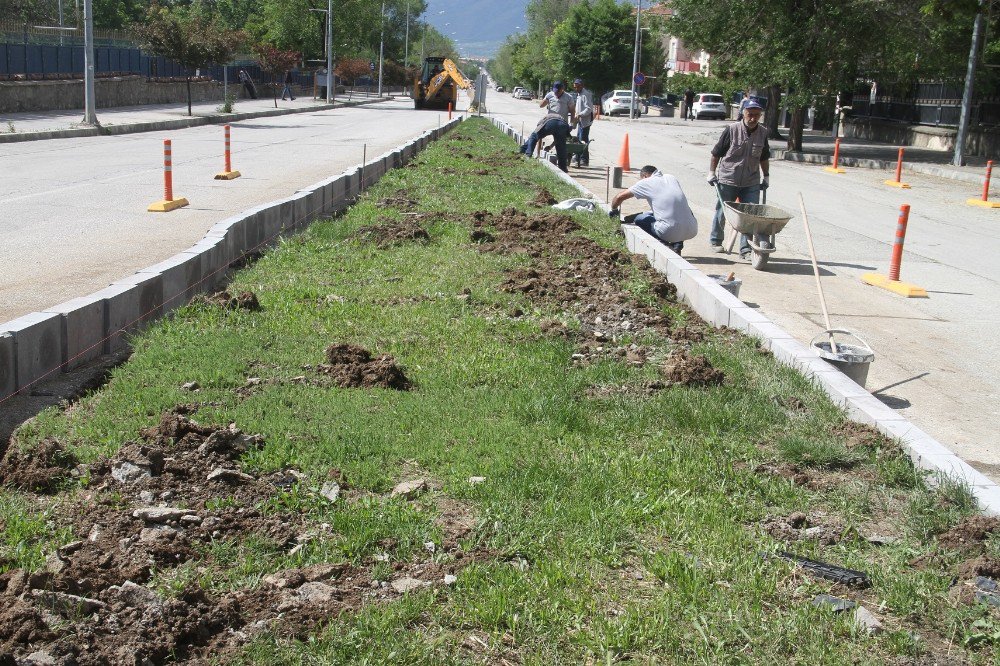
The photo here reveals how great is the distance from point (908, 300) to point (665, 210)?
2.71 metres

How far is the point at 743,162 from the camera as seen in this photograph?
39.8 feet

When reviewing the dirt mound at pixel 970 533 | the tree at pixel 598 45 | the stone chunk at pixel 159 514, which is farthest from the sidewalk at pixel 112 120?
the tree at pixel 598 45

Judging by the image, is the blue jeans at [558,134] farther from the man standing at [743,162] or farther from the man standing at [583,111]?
the man standing at [743,162]

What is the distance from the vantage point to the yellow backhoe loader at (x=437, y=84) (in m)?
59.6

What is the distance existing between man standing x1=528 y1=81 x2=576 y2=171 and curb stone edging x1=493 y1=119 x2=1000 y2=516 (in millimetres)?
10414

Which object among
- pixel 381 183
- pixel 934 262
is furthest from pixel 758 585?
pixel 381 183

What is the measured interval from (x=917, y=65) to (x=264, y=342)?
31.6 m

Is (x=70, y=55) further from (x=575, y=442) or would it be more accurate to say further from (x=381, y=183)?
(x=575, y=442)

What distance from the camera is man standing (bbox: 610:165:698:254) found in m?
10.9

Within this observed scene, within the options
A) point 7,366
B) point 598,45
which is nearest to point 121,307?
point 7,366

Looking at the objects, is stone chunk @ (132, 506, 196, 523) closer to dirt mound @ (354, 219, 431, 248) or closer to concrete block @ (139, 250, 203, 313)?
concrete block @ (139, 250, 203, 313)

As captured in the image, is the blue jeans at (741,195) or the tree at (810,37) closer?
the blue jeans at (741,195)

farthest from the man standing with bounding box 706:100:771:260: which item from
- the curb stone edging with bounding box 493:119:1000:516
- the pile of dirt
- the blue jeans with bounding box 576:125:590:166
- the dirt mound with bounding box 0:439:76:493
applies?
the blue jeans with bounding box 576:125:590:166

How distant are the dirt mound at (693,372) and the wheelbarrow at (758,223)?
5160mm
